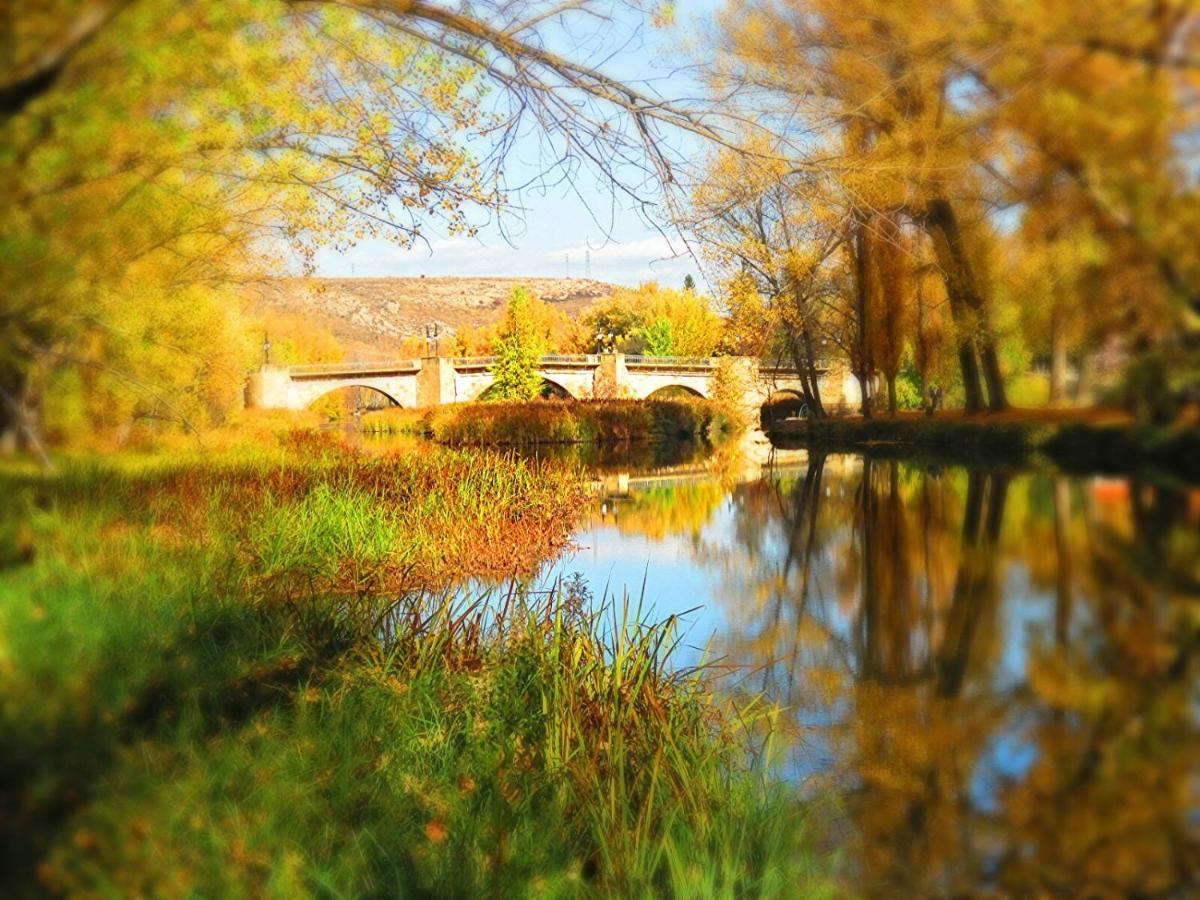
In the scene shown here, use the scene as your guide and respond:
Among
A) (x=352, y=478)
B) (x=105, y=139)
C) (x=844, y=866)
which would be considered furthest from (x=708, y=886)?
(x=352, y=478)

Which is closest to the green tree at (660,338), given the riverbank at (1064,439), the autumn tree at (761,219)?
the autumn tree at (761,219)

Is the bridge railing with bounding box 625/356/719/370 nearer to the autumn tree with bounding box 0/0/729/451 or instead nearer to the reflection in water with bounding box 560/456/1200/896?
the reflection in water with bounding box 560/456/1200/896

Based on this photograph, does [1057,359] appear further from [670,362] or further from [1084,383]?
[670,362]

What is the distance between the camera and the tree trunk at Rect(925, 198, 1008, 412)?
1.98 m

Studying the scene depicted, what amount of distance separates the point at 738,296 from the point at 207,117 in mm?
1872

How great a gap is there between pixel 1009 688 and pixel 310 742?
1835 millimetres

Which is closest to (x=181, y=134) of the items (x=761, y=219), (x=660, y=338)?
(x=761, y=219)

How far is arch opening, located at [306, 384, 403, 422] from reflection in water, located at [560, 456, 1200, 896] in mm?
27225

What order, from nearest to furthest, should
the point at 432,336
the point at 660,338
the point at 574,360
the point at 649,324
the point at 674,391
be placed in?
the point at 432,336
the point at 574,360
the point at 674,391
the point at 660,338
the point at 649,324

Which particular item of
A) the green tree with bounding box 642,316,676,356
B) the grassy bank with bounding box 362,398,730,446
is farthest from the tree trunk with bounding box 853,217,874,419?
the green tree with bounding box 642,316,676,356

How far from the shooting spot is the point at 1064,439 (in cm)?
147

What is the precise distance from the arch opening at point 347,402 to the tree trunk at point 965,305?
29.5 meters

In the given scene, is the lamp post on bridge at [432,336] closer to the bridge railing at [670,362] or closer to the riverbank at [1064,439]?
the bridge railing at [670,362]

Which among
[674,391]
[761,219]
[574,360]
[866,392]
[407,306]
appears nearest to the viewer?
[761,219]
